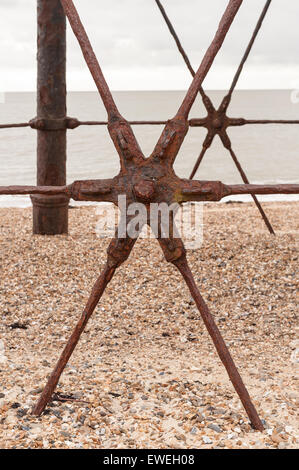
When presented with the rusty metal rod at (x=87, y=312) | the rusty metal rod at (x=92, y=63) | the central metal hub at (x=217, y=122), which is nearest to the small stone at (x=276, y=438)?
the rusty metal rod at (x=87, y=312)

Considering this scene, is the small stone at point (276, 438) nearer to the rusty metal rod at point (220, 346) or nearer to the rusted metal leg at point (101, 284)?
the rusty metal rod at point (220, 346)

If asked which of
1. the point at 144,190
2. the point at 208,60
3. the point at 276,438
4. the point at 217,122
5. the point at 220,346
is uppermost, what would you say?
the point at 217,122

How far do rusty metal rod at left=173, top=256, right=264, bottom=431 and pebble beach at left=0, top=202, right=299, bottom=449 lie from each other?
0.09m

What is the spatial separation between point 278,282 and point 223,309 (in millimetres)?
538

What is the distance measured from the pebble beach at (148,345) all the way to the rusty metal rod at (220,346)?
0.29 ft

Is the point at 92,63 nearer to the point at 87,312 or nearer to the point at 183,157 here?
the point at 87,312

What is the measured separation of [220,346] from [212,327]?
0.07 meters

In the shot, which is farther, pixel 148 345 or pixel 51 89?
pixel 51 89

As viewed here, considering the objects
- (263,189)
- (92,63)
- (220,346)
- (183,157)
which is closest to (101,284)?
(220,346)

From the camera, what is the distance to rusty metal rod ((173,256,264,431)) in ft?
6.26

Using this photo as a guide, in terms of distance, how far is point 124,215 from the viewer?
6.43 feet

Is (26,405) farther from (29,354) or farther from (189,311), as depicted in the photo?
(189,311)

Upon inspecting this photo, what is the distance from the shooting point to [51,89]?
14.4 ft

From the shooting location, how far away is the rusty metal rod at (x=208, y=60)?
6.59ft
